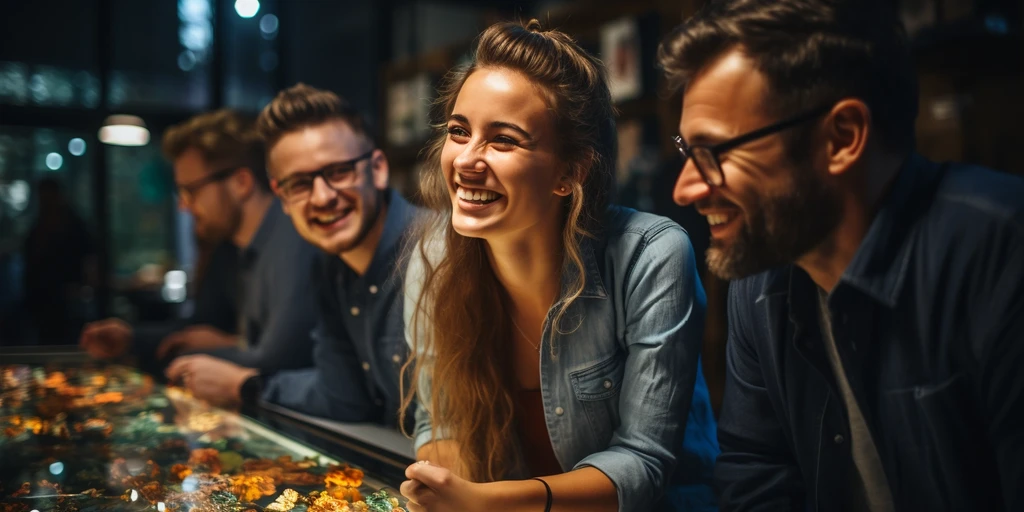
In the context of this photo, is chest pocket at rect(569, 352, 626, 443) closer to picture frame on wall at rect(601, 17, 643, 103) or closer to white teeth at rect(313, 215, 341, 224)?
white teeth at rect(313, 215, 341, 224)

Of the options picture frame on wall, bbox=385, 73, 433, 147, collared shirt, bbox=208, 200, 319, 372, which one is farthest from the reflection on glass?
collared shirt, bbox=208, 200, 319, 372

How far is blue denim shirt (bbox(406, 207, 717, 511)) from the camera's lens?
1.31 m

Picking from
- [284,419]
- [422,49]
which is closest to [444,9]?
[422,49]

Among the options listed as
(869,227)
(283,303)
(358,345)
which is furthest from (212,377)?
(869,227)

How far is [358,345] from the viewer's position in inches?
84.0

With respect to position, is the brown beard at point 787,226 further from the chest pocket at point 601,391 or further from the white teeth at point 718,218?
the chest pocket at point 601,391

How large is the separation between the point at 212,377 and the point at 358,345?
1.48ft

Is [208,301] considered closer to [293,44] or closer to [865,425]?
[865,425]

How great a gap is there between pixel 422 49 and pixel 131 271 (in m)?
2.86

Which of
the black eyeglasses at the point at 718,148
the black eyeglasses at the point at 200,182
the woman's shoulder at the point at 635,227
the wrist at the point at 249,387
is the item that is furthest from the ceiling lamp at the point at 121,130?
the black eyeglasses at the point at 718,148

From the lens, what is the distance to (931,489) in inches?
40.2

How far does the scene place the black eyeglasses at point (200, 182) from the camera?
2689 mm

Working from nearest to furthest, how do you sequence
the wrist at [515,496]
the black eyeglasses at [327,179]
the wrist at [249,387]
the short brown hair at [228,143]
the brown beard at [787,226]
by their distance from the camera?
1. the brown beard at [787,226]
2. the wrist at [515,496]
3. the black eyeglasses at [327,179]
4. the wrist at [249,387]
5. the short brown hair at [228,143]

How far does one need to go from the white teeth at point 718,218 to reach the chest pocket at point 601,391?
361 millimetres
